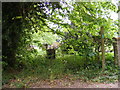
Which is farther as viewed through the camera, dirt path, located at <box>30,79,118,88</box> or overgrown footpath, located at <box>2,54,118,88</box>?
overgrown footpath, located at <box>2,54,118,88</box>

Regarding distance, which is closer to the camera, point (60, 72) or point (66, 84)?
point (66, 84)

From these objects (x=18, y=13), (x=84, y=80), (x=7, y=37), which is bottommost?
(x=84, y=80)

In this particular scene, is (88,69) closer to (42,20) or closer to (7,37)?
(42,20)

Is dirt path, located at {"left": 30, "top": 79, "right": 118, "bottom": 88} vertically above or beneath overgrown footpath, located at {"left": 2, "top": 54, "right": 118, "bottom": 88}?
beneath

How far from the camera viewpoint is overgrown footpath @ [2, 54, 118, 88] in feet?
7.22

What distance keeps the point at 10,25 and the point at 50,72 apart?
118cm

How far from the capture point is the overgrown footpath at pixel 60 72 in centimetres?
220

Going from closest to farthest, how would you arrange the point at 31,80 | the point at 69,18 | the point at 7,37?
the point at 31,80 < the point at 7,37 < the point at 69,18

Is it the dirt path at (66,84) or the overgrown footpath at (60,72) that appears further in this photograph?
the overgrown footpath at (60,72)

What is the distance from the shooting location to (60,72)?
2656 millimetres

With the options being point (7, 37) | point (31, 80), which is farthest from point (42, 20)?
point (31, 80)

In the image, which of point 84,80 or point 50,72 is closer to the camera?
point 84,80

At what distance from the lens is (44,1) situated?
2.75m

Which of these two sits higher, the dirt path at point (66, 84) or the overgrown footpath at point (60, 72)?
the overgrown footpath at point (60, 72)
